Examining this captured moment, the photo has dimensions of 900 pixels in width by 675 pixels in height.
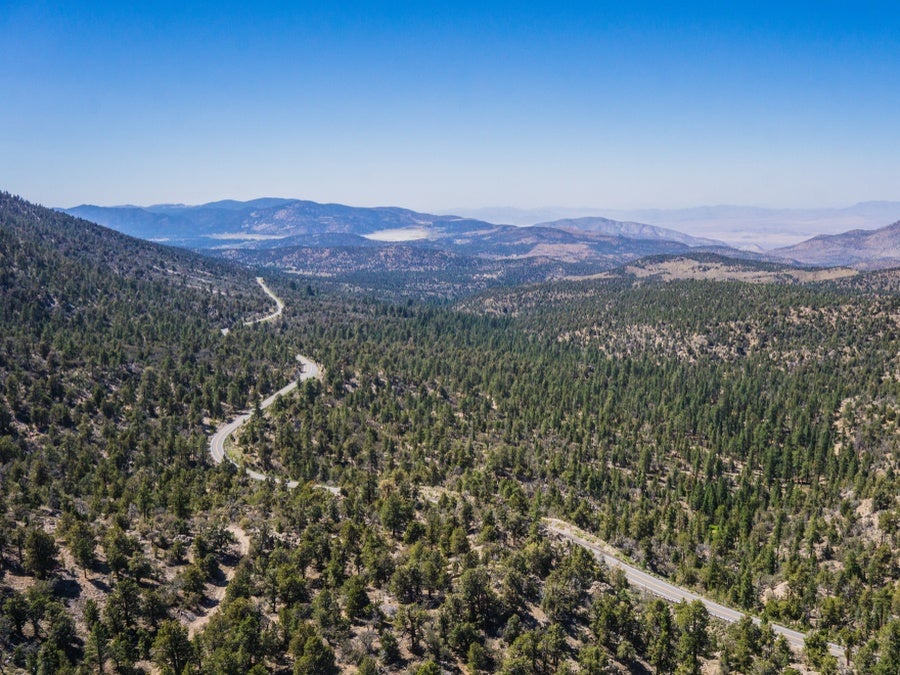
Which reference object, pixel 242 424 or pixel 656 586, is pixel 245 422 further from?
pixel 656 586

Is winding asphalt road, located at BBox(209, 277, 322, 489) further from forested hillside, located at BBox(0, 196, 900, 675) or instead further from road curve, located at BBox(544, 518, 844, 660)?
road curve, located at BBox(544, 518, 844, 660)

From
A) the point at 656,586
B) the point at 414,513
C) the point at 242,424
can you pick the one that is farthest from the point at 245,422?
the point at 656,586

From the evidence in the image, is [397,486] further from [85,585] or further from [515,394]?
[515,394]

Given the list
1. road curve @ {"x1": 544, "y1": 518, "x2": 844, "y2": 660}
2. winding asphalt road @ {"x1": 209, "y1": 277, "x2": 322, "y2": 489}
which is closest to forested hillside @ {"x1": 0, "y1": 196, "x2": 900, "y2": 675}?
road curve @ {"x1": 544, "y1": 518, "x2": 844, "y2": 660}

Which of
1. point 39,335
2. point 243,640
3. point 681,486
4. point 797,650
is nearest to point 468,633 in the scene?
point 243,640

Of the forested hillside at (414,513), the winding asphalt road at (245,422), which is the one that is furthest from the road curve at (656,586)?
the winding asphalt road at (245,422)

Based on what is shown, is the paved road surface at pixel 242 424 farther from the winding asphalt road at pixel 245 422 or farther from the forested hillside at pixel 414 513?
the forested hillside at pixel 414 513

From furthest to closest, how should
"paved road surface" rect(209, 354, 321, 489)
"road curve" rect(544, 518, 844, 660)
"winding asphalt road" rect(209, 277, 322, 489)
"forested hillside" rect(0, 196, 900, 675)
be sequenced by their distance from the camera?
"paved road surface" rect(209, 354, 321, 489)
"winding asphalt road" rect(209, 277, 322, 489)
"road curve" rect(544, 518, 844, 660)
"forested hillside" rect(0, 196, 900, 675)
